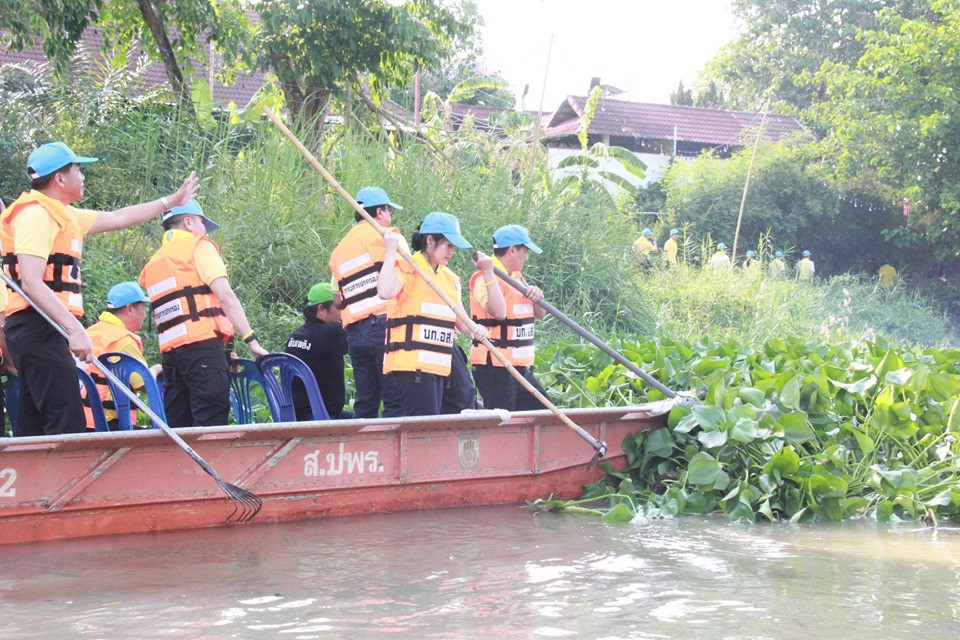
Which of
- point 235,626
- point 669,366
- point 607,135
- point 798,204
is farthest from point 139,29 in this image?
point 607,135

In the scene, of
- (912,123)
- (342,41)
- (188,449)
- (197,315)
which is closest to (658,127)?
(912,123)

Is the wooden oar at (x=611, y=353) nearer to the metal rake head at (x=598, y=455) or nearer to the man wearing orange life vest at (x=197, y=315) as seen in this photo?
the metal rake head at (x=598, y=455)

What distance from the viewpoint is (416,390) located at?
22.7ft

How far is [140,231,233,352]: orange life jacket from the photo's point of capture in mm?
6449

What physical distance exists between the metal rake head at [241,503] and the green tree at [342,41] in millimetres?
6737

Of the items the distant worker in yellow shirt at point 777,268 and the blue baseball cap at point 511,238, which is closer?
the blue baseball cap at point 511,238

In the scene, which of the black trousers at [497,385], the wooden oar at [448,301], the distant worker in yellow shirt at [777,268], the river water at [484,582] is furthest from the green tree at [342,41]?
the river water at [484,582]

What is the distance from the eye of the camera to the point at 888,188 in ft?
87.4

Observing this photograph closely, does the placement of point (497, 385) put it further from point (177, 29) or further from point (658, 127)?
point (658, 127)

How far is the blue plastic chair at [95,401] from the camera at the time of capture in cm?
654

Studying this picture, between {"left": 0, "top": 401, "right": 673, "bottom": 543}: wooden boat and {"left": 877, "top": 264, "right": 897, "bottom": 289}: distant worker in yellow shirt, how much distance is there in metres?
17.8

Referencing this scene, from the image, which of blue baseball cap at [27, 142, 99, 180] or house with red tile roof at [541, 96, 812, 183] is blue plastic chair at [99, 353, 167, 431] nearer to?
blue baseball cap at [27, 142, 99, 180]

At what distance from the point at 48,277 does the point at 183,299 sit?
0.77 metres

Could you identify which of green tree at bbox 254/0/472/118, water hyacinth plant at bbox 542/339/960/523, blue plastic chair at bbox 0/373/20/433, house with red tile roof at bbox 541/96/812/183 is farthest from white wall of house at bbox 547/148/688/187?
blue plastic chair at bbox 0/373/20/433
